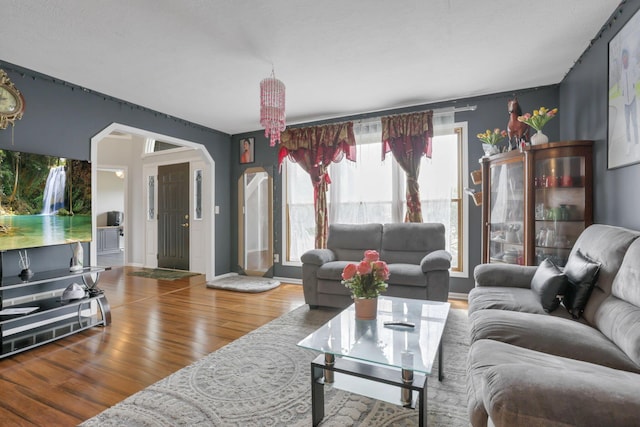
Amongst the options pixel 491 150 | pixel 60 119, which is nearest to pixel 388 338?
pixel 491 150

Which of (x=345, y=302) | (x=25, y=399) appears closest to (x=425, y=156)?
(x=345, y=302)

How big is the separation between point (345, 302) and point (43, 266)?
9.79 ft

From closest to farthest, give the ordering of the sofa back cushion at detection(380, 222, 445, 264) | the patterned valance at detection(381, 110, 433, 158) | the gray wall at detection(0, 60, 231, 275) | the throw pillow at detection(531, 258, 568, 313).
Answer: the throw pillow at detection(531, 258, 568, 313)
the gray wall at detection(0, 60, 231, 275)
the sofa back cushion at detection(380, 222, 445, 264)
the patterned valance at detection(381, 110, 433, 158)

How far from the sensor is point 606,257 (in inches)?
71.0

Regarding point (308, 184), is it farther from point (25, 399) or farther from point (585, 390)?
point (585, 390)

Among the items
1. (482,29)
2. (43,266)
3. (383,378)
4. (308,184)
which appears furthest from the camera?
(308,184)

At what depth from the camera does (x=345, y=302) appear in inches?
133

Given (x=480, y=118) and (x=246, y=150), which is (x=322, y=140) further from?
(x=480, y=118)

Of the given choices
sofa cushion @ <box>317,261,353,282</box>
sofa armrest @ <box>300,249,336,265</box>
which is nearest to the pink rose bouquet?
sofa cushion @ <box>317,261,353,282</box>

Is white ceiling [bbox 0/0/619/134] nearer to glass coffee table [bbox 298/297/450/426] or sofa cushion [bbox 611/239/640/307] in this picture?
sofa cushion [bbox 611/239/640/307]

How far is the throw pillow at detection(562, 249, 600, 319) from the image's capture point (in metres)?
1.81

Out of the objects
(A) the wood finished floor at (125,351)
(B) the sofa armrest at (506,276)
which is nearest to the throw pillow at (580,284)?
(B) the sofa armrest at (506,276)

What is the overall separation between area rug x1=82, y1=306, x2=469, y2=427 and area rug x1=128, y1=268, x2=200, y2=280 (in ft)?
11.1

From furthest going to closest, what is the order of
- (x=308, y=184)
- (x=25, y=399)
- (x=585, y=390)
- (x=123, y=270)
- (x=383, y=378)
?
(x=123, y=270) < (x=308, y=184) < (x=25, y=399) < (x=383, y=378) < (x=585, y=390)
